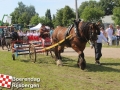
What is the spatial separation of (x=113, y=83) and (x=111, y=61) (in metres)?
4.74

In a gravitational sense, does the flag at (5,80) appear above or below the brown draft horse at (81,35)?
below

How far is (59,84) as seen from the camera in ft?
25.8

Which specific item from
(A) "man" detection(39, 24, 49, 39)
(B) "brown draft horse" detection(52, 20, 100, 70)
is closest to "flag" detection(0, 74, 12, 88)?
(B) "brown draft horse" detection(52, 20, 100, 70)

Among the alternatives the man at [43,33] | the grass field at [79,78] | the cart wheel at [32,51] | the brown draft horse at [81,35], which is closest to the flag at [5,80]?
the grass field at [79,78]

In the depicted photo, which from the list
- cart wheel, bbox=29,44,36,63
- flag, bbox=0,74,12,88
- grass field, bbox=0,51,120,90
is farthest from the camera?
cart wheel, bbox=29,44,36,63

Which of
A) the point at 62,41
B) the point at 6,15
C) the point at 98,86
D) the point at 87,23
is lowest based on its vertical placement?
the point at 98,86

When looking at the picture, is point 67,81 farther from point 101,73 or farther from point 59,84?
point 101,73

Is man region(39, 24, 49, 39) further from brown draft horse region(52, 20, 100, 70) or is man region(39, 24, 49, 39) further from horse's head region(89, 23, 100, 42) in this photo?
horse's head region(89, 23, 100, 42)

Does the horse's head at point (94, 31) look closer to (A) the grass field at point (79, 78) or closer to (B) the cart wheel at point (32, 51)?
(A) the grass field at point (79, 78)

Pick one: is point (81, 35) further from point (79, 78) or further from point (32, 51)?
point (32, 51)

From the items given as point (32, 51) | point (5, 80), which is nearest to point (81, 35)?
point (32, 51)

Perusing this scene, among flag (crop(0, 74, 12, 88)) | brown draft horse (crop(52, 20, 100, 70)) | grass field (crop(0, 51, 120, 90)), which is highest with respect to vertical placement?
brown draft horse (crop(52, 20, 100, 70))

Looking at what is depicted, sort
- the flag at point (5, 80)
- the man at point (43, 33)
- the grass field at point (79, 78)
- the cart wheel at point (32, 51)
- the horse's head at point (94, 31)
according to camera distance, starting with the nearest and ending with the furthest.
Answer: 1. the flag at point (5, 80)
2. the grass field at point (79, 78)
3. the horse's head at point (94, 31)
4. the cart wheel at point (32, 51)
5. the man at point (43, 33)

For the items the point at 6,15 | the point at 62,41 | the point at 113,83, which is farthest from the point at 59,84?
the point at 6,15
